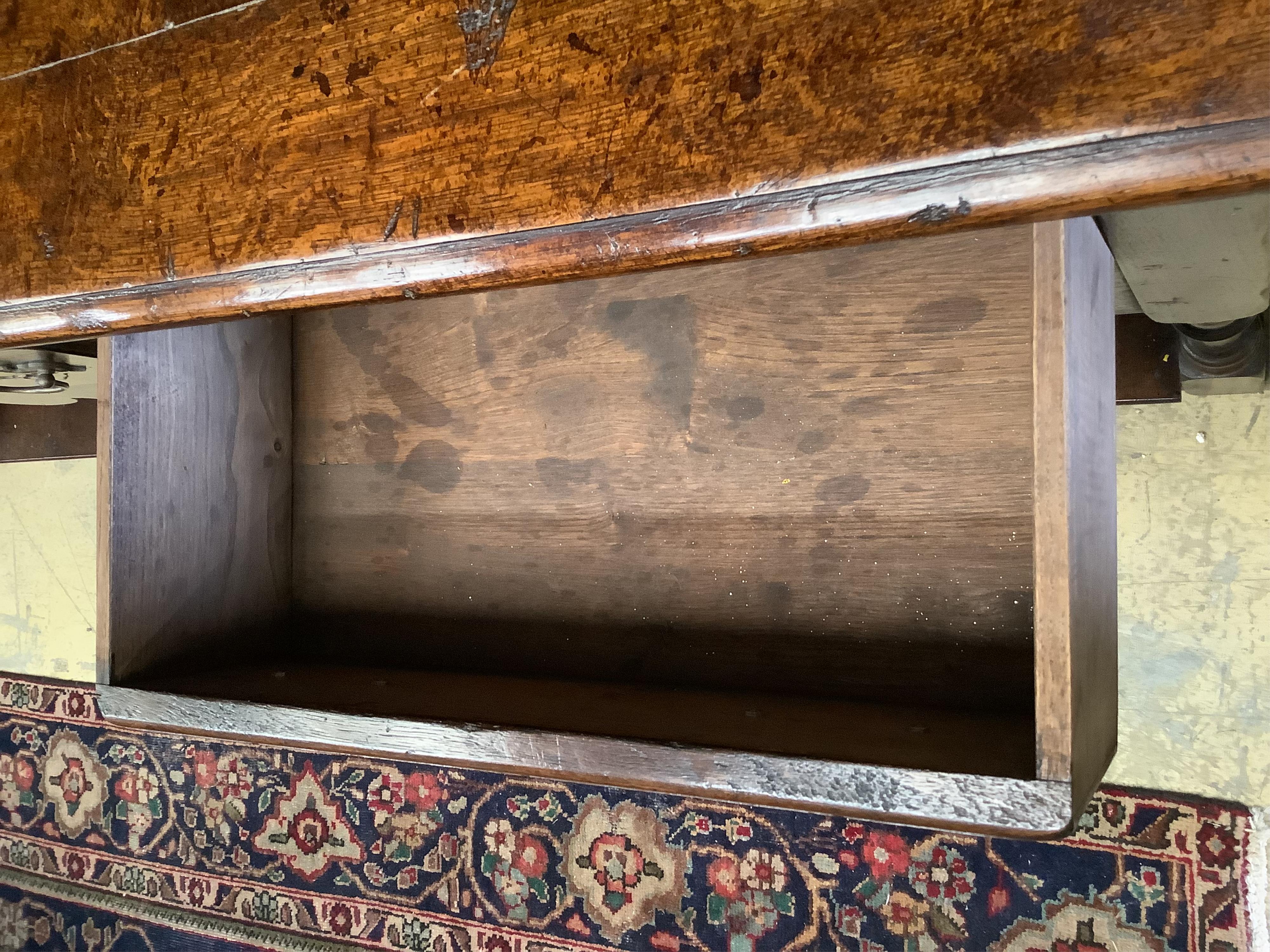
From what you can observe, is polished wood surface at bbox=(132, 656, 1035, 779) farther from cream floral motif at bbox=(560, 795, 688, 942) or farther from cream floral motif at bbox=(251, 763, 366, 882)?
cream floral motif at bbox=(251, 763, 366, 882)

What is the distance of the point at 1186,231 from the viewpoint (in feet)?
1.73

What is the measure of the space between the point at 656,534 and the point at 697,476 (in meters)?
0.07

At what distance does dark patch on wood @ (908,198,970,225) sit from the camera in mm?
330

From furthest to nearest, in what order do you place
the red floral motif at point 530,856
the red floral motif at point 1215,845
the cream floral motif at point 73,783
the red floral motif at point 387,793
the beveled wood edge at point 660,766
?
the cream floral motif at point 73,783
the red floral motif at point 387,793
the red floral motif at point 530,856
the red floral motif at point 1215,845
the beveled wood edge at point 660,766

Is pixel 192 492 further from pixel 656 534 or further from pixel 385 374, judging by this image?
pixel 656 534

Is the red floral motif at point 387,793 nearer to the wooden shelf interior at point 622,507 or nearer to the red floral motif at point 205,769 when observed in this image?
the red floral motif at point 205,769


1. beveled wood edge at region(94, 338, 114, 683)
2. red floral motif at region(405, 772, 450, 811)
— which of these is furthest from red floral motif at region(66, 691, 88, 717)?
beveled wood edge at region(94, 338, 114, 683)

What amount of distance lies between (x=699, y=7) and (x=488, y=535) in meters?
0.62

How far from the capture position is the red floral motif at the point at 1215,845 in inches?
45.0

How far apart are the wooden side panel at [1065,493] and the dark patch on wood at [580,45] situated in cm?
27

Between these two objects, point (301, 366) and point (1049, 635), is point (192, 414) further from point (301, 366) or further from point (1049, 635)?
point (1049, 635)

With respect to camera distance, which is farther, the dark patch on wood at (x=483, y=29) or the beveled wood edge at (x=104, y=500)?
the beveled wood edge at (x=104, y=500)

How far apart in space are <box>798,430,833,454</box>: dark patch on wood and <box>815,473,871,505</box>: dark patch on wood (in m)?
0.03

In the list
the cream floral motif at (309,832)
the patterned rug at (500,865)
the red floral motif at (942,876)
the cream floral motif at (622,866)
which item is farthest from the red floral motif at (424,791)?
the red floral motif at (942,876)
